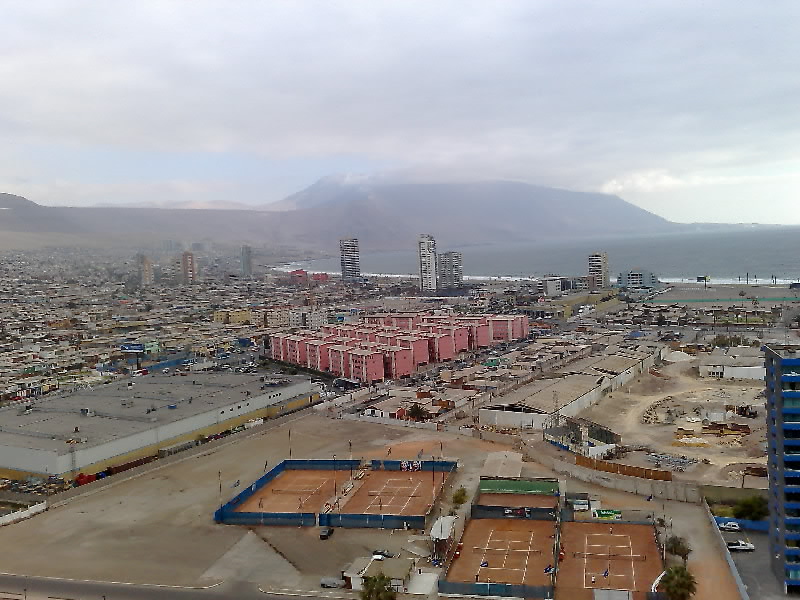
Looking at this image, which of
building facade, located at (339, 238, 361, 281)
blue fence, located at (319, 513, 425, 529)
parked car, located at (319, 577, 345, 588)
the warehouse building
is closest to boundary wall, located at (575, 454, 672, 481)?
blue fence, located at (319, 513, 425, 529)

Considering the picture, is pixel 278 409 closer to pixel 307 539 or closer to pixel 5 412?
pixel 5 412

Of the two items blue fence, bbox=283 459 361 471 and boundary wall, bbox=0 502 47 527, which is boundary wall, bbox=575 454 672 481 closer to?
blue fence, bbox=283 459 361 471

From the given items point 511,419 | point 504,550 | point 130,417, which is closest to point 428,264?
point 511,419

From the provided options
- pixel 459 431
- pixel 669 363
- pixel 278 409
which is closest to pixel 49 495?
pixel 278 409

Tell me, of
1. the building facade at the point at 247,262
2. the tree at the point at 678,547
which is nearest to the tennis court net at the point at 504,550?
the tree at the point at 678,547

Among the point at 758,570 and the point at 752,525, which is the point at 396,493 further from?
the point at 758,570

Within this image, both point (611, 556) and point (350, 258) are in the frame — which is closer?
point (611, 556)
